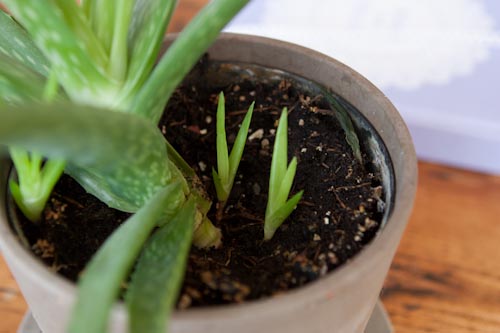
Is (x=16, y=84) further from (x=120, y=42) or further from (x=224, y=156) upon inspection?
(x=224, y=156)

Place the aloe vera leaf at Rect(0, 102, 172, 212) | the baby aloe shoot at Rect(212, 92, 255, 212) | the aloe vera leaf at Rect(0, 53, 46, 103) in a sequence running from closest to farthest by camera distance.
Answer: the aloe vera leaf at Rect(0, 102, 172, 212), the aloe vera leaf at Rect(0, 53, 46, 103), the baby aloe shoot at Rect(212, 92, 255, 212)

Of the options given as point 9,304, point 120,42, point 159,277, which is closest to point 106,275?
point 159,277

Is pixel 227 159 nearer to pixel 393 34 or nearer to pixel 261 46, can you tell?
pixel 261 46

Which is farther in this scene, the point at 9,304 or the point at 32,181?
the point at 9,304

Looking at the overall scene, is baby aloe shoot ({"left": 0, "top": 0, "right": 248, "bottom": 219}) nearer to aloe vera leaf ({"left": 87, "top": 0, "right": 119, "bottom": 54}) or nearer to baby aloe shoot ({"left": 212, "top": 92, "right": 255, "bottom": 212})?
aloe vera leaf ({"left": 87, "top": 0, "right": 119, "bottom": 54})

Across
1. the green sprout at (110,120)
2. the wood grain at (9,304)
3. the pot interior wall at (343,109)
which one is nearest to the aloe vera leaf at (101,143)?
the green sprout at (110,120)

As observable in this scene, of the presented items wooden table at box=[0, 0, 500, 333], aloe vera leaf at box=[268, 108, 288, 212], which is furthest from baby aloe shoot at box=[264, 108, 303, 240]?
wooden table at box=[0, 0, 500, 333]
